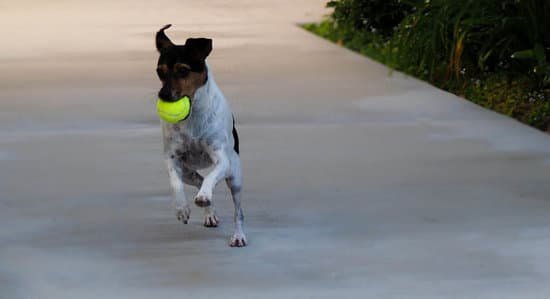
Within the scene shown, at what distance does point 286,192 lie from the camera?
345 inches

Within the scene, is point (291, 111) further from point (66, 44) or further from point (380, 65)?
point (66, 44)

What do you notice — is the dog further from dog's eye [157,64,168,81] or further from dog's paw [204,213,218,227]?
dog's paw [204,213,218,227]

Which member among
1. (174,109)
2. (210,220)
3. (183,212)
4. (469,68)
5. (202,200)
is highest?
(174,109)

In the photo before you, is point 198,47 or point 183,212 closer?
point 198,47

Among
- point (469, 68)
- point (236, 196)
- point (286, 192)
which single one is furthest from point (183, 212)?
point (469, 68)

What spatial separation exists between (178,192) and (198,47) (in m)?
0.75

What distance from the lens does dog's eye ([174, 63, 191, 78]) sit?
6766mm

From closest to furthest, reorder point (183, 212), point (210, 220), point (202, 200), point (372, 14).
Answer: point (202, 200), point (183, 212), point (210, 220), point (372, 14)

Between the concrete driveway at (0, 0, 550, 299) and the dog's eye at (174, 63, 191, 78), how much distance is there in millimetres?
931

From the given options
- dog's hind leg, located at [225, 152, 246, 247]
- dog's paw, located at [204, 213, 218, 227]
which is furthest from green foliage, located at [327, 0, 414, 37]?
dog's hind leg, located at [225, 152, 246, 247]

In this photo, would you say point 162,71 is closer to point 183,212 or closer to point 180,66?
point 180,66

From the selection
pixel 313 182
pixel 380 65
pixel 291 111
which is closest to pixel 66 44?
pixel 380 65

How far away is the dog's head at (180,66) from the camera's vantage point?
6.76 metres

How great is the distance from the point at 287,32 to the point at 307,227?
1097cm
